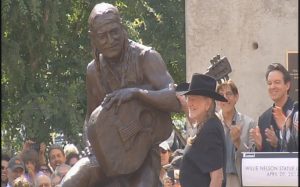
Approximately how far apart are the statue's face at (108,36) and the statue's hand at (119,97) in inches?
11.9

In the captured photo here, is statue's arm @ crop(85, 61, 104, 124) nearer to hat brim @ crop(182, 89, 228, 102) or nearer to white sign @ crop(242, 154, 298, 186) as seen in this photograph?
hat brim @ crop(182, 89, 228, 102)

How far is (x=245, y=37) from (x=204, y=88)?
4.37 m

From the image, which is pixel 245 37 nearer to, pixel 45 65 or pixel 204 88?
pixel 204 88

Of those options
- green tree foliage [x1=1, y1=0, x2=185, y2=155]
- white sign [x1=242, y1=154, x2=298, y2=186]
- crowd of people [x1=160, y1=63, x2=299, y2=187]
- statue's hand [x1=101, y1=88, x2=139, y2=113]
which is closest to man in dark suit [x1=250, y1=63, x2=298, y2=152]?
crowd of people [x1=160, y1=63, x2=299, y2=187]

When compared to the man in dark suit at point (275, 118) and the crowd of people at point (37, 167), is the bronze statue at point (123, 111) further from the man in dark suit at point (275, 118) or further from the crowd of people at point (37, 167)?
the crowd of people at point (37, 167)

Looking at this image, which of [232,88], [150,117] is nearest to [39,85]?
[232,88]

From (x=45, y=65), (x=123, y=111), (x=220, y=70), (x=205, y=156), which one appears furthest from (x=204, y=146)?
(x=45, y=65)

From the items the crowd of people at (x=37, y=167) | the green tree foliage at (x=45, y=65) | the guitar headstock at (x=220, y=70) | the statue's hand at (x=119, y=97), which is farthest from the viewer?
the green tree foliage at (x=45, y=65)

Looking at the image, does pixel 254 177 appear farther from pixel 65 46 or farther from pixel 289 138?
pixel 65 46

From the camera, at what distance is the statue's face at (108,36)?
8.62 m

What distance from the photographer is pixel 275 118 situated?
9641mm

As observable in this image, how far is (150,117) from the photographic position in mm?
8758

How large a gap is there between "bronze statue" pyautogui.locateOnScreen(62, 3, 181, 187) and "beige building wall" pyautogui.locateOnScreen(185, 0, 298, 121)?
13.4 feet

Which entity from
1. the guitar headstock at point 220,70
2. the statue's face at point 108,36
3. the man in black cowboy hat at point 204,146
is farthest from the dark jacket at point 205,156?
the guitar headstock at point 220,70
